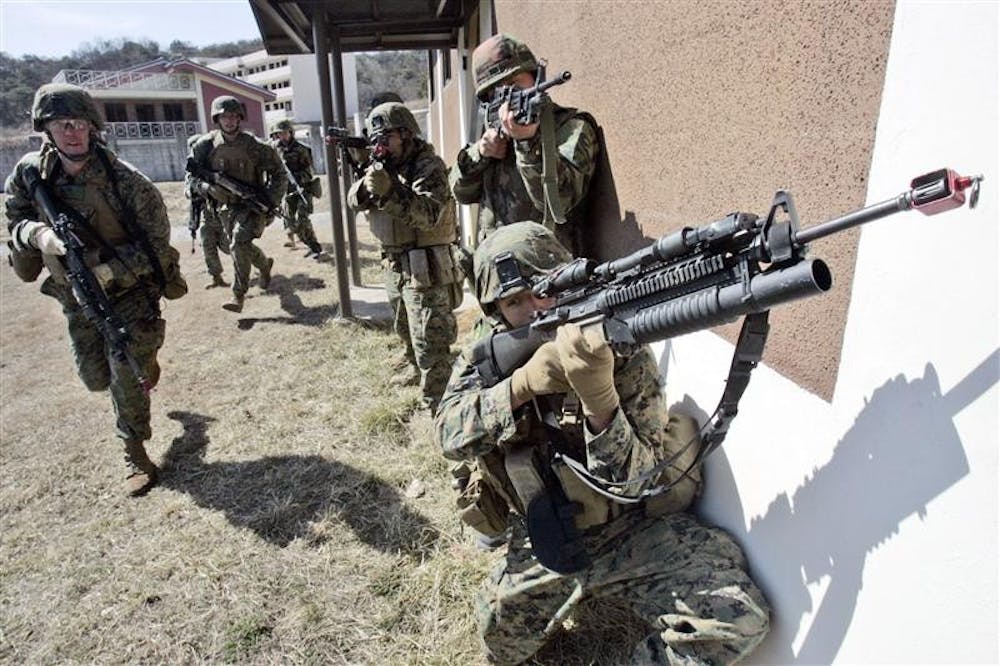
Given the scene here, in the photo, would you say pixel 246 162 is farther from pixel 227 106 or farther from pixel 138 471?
pixel 138 471

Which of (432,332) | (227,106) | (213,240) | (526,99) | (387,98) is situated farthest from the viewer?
(213,240)

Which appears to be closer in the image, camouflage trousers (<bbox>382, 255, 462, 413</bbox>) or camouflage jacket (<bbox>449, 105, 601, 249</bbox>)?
camouflage jacket (<bbox>449, 105, 601, 249</bbox>)

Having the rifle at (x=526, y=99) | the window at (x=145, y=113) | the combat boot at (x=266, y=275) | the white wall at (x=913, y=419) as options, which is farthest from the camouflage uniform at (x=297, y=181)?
the window at (x=145, y=113)

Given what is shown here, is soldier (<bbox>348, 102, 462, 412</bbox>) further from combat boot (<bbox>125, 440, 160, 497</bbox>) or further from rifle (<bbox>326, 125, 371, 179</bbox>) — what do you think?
combat boot (<bbox>125, 440, 160, 497</bbox>)

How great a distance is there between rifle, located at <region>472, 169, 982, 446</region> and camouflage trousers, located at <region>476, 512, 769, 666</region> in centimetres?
42

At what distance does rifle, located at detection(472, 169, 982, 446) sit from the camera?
3.68 feet

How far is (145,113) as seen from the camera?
126 ft

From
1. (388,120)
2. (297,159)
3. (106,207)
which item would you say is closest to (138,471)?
(106,207)

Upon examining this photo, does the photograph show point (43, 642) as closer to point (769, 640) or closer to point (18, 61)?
point (769, 640)

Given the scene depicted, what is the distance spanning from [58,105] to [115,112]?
4216 centimetres

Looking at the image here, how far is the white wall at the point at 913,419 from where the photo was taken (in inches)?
43.8

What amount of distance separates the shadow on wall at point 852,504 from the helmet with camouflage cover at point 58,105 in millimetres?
3765

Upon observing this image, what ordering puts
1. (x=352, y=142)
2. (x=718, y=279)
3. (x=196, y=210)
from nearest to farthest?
(x=718, y=279)
(x=352, y=142)
(x=196, y=210)

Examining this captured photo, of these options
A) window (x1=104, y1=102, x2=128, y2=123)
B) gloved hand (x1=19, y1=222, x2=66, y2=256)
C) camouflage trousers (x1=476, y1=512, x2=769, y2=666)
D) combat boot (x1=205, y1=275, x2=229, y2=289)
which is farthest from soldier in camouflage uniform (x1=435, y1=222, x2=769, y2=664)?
window (x1=104, y1=102, x2=128, y2=123)
